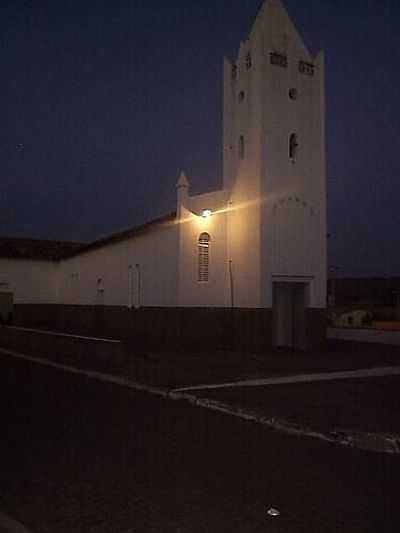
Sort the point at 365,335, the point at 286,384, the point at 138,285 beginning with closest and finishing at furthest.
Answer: the point at 286,384 → the point at 138,285 → the point at 365,335

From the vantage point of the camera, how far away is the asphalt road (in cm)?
529

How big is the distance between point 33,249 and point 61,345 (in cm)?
1969

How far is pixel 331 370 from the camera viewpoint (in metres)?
15.8

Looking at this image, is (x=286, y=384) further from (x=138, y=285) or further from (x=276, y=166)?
(x=138, y=285)

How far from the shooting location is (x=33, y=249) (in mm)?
36500

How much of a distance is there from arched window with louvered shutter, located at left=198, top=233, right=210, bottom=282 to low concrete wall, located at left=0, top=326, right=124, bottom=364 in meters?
5.85

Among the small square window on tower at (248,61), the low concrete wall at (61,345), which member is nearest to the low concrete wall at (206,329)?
the low concrete wall at (61,345)

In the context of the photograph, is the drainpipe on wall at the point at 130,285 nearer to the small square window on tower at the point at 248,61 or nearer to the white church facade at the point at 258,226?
the white church facade at the point at 258,226

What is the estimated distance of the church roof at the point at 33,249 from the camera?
114ft

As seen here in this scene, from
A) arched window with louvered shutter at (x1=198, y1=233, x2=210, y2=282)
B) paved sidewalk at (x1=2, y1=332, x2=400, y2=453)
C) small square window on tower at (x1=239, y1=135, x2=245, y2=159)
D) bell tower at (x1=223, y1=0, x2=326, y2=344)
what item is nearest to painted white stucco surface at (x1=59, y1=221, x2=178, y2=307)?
arched window with louvered shutter at (x1=198, y1=233, x2=210, y2=282)

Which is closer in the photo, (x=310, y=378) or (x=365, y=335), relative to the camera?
(x=310, y=378)

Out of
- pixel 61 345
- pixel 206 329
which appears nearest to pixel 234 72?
pixel 206 329

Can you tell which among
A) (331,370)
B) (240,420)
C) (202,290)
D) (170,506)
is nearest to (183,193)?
(202,290)

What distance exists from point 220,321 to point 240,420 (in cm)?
1196
